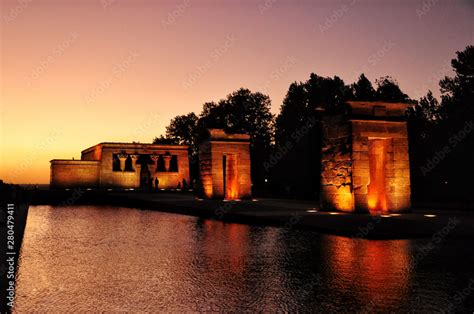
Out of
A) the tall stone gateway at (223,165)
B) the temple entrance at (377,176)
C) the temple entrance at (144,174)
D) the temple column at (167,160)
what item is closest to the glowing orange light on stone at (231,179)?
the tall stone gateway at (223,165)

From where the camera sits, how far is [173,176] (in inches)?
2136

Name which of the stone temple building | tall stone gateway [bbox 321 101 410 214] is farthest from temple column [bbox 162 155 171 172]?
tall stone gateway [bbox 321 101 410 214]

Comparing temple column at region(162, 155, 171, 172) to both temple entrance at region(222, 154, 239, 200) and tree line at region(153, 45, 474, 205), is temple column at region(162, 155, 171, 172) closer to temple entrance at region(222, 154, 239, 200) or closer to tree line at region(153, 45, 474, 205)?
tree line at region(153, 45, 474, 205)

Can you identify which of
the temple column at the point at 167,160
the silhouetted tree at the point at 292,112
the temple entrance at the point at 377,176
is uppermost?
the silhouetted tree at the point at 292,112

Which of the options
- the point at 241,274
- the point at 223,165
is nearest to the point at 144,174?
the point at 223,165

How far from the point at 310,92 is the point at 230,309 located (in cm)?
5512

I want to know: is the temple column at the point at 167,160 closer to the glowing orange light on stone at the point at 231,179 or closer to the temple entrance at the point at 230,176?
the temple entrance at the point at 230,176

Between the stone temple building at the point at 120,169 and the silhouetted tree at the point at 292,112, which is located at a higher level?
the silhouetted tree at the point at 292,112

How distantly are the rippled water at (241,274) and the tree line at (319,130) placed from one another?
960 cm

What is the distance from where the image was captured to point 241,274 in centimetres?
682

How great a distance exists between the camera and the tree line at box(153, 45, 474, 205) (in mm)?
30109

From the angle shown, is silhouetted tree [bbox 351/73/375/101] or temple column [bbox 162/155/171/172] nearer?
silhouetted tree [bbox 351/73/375/101]

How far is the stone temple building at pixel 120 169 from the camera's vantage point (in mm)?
52250

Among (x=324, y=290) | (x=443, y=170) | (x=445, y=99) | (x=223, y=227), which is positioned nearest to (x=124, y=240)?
(x=223, y=227)
